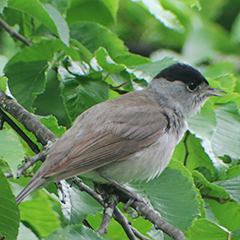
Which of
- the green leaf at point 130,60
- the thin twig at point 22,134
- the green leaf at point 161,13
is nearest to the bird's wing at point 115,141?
the thin twig at point 22,134

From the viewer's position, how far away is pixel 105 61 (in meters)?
2.77

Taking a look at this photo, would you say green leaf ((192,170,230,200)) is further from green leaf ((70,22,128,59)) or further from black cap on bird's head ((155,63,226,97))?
green leaf ((70,22,128,59))

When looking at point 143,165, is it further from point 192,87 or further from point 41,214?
point 192,87

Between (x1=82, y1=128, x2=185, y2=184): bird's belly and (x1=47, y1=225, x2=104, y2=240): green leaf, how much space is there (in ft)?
2.34

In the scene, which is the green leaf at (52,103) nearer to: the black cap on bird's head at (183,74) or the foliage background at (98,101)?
the foliage background at (98,101)

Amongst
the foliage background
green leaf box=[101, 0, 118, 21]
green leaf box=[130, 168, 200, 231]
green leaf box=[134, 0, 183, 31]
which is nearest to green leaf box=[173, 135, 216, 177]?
the foliage background

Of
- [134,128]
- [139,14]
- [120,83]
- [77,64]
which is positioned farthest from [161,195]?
[139,14]

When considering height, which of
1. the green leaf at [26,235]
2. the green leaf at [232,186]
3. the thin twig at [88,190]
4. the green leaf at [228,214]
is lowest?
the green leaf at [26,235]

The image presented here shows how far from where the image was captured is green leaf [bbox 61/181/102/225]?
208cm

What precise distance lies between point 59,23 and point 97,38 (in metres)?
0.62

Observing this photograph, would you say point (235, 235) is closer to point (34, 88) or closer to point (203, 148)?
point (203, 148)

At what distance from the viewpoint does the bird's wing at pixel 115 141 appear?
2.10 meters

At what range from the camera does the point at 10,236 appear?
1757 millimetres

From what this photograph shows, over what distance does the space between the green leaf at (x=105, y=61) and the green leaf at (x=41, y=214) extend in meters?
1.06
